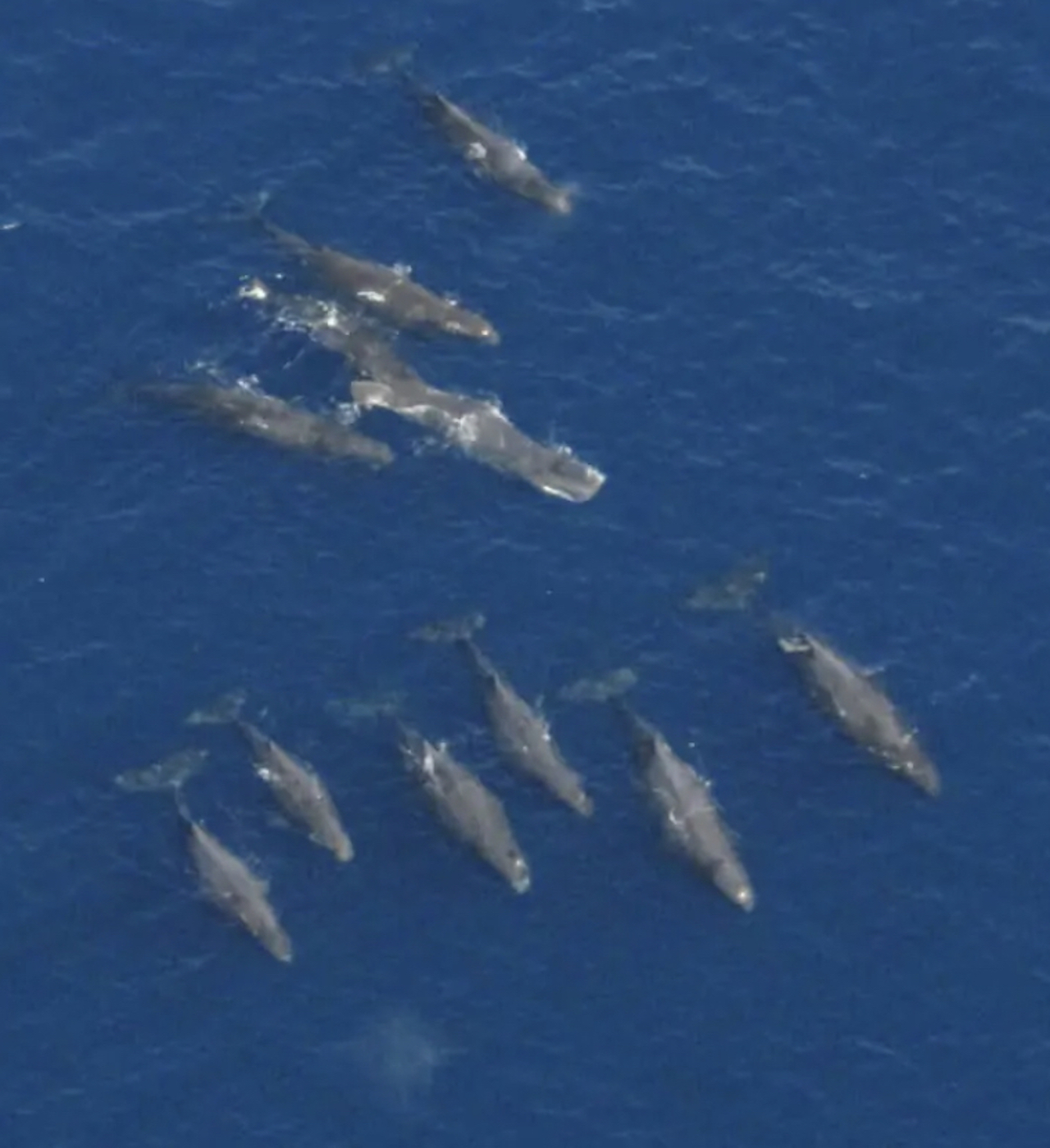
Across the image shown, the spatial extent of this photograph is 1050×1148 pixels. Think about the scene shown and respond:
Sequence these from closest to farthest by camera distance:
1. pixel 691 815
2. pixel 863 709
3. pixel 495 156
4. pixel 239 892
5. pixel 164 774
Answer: pixel 239 892
pixel 691 815
pixel 164 774
pixel 863 709
pixel 495 156

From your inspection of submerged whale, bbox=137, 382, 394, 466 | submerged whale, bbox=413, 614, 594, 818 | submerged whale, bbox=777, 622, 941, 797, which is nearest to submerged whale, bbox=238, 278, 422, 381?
submerged whale, bbox=137, 382, 394, 466

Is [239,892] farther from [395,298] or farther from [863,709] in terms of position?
[395,298]

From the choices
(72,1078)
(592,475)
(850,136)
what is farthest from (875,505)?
(72,1078)

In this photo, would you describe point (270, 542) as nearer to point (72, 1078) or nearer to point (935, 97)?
point (72, 1078)

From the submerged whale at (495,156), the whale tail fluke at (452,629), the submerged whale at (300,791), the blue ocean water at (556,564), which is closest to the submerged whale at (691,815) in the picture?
the blue ocean water at (556,564)

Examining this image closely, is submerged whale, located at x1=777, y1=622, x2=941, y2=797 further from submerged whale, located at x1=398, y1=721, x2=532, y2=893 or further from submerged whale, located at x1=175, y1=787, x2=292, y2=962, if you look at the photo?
submerged whale, located at x1=175, y1=787, x2=292, y2=962

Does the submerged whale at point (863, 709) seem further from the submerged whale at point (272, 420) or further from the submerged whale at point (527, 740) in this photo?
the submerged whale at point (272, 420)

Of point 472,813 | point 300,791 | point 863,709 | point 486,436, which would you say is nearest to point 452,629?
point 472,813
